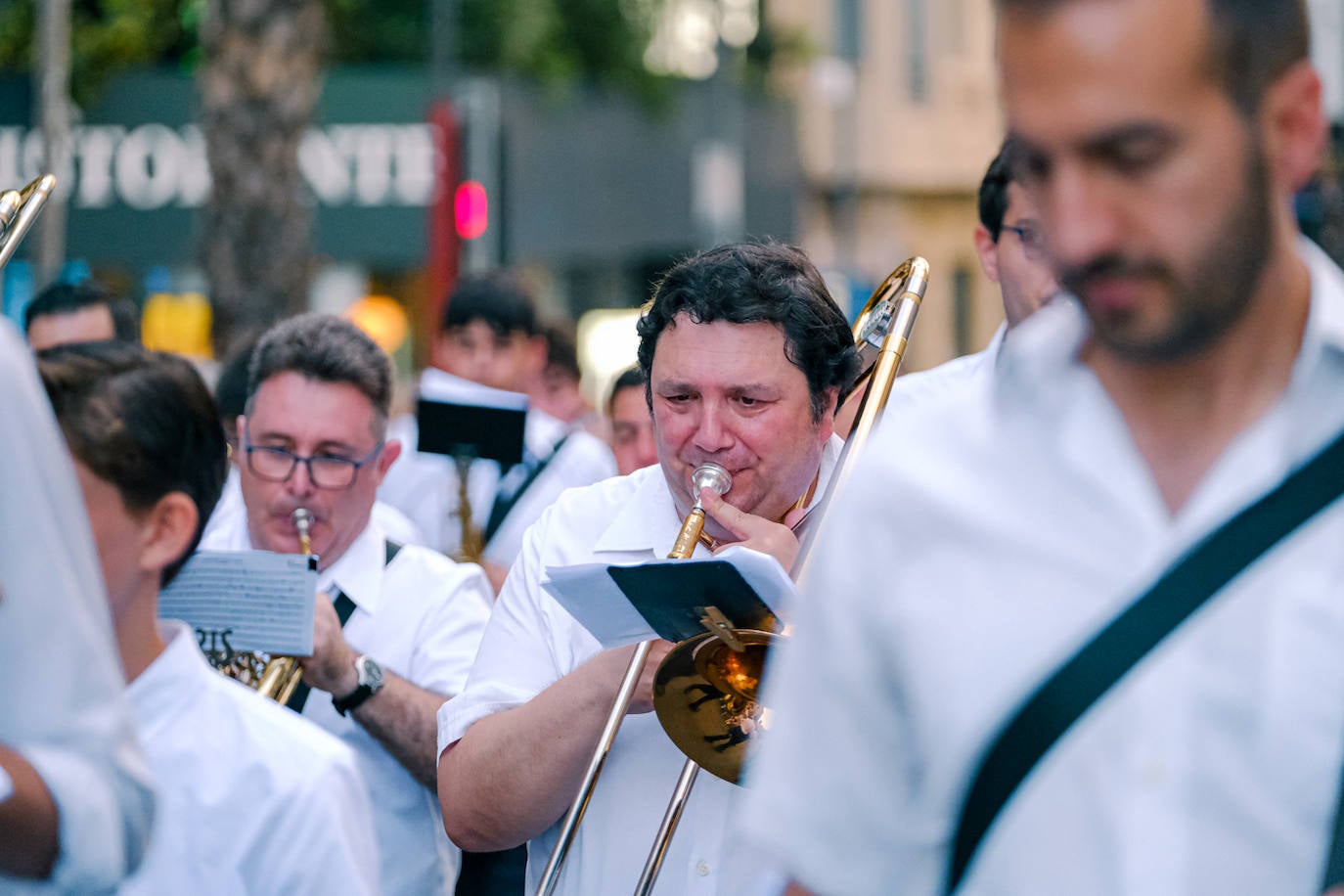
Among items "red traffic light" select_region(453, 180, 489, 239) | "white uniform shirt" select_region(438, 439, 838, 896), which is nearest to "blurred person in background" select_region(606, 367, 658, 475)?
"white uniform shirt" select_region(438, 439, 838, 896)

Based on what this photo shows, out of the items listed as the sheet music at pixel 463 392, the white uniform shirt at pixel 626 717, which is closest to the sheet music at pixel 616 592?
the white uniform shirt at pixel 626 717

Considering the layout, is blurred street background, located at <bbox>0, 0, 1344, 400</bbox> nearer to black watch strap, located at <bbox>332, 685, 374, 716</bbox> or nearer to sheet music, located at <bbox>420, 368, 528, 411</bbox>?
sheet music, located at <bbox>420, 368, 528, 411</bbox>

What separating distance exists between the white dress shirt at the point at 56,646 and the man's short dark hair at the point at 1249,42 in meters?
0.93

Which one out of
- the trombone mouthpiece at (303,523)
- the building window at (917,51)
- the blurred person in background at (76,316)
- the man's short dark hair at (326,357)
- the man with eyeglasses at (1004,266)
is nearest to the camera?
the man with eyeglasses at (1004,266)

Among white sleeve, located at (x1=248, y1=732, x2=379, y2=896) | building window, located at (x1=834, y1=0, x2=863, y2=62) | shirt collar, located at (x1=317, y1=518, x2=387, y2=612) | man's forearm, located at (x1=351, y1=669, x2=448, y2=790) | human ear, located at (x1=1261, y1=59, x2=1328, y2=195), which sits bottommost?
man's forearm, located at (x1=351, y1=669, x2=448, y2=790)

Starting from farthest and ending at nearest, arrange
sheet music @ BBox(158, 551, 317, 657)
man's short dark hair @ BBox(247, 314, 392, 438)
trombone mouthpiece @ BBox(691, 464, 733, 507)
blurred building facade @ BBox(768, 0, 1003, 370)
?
blurred building facade @ BBox(768, 0, 1003, 370)
man's short dark hair @ BBox(247, 314, 392, 438)
sheet music @ BBox(158, 551, 317, 657)
trombone mouthpiece @ BBox(691, 464, 733, 507)

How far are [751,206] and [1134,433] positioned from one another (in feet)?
67.8

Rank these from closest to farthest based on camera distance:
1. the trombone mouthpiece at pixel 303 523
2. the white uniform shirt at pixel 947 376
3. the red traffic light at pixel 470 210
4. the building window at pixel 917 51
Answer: the white uniform shirt at pixel 947 376
the trombone mouthpiece at pixel 303 523
the red traffic light at pixel 470 210
the building window at pixel 917 51

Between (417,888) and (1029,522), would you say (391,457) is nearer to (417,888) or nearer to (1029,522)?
(417,888)

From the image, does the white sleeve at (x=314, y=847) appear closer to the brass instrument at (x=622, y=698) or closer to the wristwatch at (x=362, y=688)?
the brass instrument at (x=622, y=698)

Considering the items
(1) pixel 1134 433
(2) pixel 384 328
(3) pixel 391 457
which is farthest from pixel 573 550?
(2) pixel 384 328

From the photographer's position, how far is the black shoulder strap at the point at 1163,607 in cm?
130

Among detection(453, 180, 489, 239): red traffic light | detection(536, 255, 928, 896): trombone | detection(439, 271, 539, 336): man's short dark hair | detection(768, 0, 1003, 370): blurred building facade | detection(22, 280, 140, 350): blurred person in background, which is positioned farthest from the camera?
detection(768, 0, 1003, 370): blurred building facade

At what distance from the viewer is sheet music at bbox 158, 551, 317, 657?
114 inches
